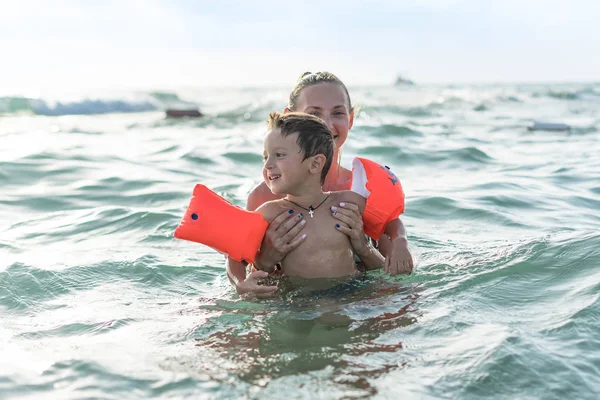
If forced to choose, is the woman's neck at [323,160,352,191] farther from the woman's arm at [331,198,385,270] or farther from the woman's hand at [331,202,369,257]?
the woman's hand at [331,202,369,257]

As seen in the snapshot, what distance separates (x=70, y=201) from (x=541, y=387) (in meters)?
6.17

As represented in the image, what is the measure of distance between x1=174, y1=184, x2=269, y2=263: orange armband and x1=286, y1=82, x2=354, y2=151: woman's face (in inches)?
34.1

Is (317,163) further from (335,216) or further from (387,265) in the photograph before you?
(387,265)

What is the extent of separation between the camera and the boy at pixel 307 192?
3951mm

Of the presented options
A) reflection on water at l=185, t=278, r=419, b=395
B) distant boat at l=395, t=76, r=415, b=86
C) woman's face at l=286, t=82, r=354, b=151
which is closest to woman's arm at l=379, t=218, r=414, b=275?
reflection on water at l=185, t=278, r=419, b=395

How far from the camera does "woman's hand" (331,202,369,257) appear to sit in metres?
4.19

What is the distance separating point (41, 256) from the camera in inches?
215

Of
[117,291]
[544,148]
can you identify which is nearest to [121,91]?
[544,148]

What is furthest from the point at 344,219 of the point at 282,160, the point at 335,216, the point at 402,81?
the point at 402,81

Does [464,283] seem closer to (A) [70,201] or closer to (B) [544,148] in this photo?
(A) [70,201]

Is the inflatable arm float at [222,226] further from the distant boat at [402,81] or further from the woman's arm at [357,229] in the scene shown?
the distant boat at [402,81]

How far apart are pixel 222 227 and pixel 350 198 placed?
2.77 feet

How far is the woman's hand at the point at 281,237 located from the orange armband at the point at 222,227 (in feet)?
0.27

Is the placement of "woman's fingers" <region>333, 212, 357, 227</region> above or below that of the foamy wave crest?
above
